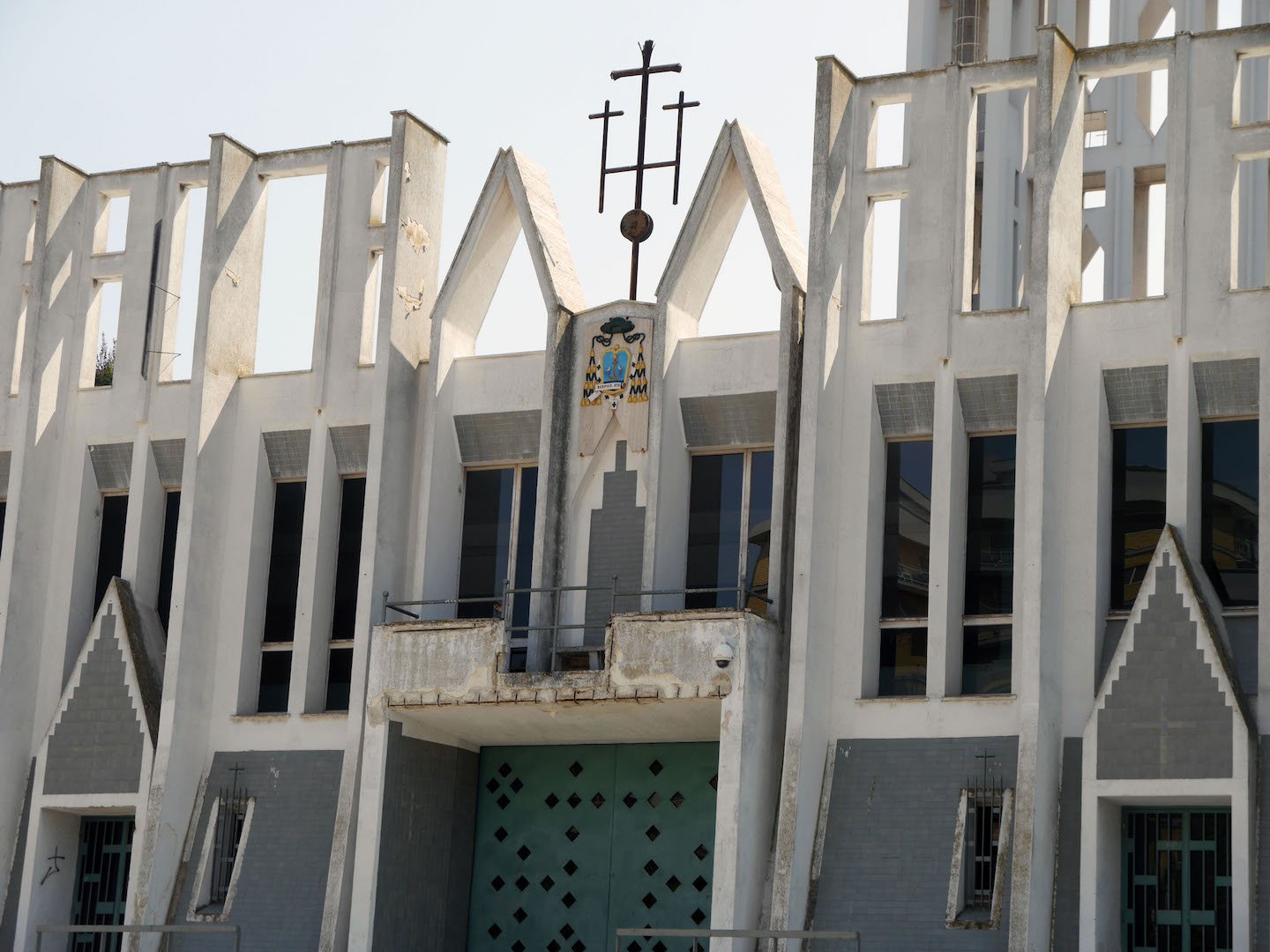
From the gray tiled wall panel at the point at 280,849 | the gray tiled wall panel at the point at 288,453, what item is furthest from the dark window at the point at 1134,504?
the gray tiled wall panel at the point at 288,453

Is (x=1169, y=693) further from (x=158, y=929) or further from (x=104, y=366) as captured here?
(x=104, y=366)

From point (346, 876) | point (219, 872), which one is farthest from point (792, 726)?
point (219, 872)

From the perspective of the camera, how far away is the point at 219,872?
1114 inches

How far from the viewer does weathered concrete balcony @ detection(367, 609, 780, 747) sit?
2534 cm

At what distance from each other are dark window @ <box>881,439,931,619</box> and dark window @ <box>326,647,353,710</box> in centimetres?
725

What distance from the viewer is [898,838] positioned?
2475 cm

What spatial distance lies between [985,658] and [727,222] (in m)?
6.68

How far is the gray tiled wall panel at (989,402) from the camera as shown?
2602 cm

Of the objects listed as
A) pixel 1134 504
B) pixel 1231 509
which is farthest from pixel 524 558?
pixel 1231 509

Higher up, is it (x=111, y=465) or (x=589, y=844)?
(x=111, y=465)

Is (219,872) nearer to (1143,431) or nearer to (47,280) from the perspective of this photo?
(47,280)

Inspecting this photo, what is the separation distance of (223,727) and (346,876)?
10.6 ft

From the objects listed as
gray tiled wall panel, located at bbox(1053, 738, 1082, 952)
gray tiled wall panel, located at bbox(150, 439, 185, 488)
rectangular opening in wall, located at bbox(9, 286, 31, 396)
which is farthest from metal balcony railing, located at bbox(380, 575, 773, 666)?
rectangular opening in wall, located at bbox(9, 286, 31, 396)

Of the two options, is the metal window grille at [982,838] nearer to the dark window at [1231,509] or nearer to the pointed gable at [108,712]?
the dark window at [1231,509]
